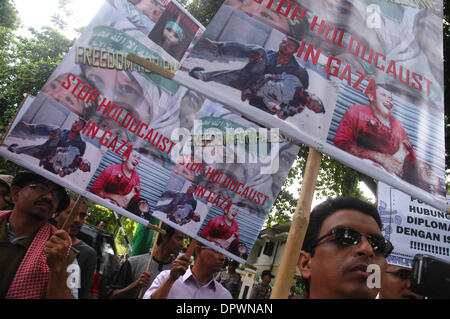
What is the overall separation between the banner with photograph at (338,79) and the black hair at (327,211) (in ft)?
Result: 0.88

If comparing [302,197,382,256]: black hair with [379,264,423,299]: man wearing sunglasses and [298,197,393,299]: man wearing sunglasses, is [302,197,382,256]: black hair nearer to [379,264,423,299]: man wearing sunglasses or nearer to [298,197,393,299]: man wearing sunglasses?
[298,197,393,299]: man wearing sunglasses

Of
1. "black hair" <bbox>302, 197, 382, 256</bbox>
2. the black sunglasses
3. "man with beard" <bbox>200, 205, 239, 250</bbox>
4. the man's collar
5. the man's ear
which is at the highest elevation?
"man with beard" <bbox>200, 205, 239, 250</bbox>

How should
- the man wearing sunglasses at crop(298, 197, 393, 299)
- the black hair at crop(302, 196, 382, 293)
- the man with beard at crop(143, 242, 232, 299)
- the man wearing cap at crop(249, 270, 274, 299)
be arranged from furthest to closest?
the man wearing cap at crop(249, 270, 274, 299), the man with beard at crop(143, 242, 232, 299), the black hair at crop(302, 196, 382, 293), the man wearing sunglasses at crop(298, 197, 393, 299)

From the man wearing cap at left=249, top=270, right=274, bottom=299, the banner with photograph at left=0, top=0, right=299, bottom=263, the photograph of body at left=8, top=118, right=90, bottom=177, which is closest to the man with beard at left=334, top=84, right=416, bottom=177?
the banner with photograph at left=0, top=0, right=299, bottom=263

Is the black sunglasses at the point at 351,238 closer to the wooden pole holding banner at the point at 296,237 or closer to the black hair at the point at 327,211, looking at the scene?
the black hair at the point at 327,211

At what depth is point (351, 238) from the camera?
1.71 metres

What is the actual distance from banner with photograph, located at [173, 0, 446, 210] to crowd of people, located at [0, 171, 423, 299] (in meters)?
0.33

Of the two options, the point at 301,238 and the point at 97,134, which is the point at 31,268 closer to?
the point at 97,134

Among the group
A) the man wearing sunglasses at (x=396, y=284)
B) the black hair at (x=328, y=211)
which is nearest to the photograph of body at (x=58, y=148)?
the black hair at (x=328, y=211)

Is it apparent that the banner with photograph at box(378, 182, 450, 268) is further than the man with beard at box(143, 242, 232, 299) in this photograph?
Yes

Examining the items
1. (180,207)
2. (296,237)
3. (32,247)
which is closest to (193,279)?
(180,207)

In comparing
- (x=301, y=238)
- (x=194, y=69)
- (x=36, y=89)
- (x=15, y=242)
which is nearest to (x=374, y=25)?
(x=194, y=69)

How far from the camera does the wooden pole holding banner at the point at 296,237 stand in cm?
136

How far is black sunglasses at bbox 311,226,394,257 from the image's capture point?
5.58ft
